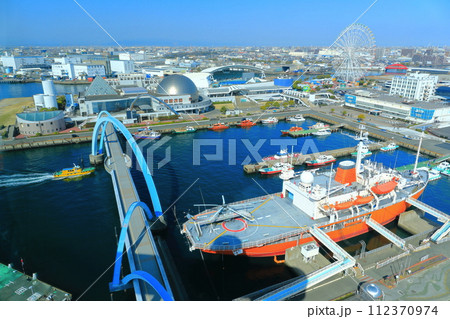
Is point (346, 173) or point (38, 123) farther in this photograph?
point (38, 123)

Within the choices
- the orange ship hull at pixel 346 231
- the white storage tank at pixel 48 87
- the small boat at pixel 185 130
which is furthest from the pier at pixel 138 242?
the white storage tank at pixel 48 87

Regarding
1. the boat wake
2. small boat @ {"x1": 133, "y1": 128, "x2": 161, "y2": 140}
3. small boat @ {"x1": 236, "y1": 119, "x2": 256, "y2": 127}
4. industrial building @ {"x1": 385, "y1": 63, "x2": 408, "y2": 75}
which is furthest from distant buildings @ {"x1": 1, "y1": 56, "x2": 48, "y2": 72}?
industrial building @ {"x1": 385, "y1": 63, "x2": 408, "y2": 75}

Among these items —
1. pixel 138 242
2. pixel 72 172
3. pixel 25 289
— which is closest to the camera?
pixel 25 289

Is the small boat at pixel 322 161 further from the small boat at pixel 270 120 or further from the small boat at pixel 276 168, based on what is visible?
the small boat at pixel 270 120

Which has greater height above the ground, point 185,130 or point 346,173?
point 346,173

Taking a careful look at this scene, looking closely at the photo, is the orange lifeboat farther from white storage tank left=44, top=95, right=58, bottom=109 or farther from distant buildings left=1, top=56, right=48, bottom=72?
distant buildings left=1, top=56, right=48, bottom=72

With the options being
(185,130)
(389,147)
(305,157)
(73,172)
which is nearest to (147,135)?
(185,130)

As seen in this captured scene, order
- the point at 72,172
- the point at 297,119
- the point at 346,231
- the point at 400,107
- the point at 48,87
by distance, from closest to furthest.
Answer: the point at 346,231 < the point at 72,172 < the point at 400,107 < the point at 297,119 < the point at 48,87

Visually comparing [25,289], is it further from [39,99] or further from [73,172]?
[39,99]
